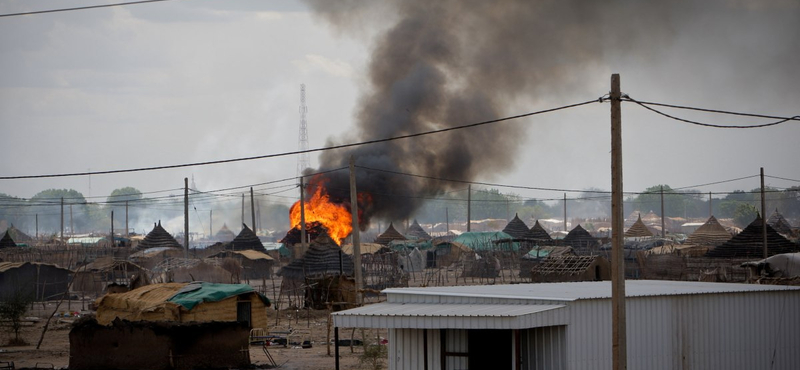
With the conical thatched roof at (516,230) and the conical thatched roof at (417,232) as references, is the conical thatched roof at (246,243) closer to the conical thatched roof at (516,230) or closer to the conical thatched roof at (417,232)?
the conical thatched roof at (516,230)

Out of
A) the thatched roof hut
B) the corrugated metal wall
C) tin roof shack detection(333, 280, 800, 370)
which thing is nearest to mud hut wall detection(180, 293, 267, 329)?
tin roof shack detection(333, 280, 800, 370)

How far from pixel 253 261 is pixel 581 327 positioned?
4241 centimetres

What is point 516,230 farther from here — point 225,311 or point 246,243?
point 225,311

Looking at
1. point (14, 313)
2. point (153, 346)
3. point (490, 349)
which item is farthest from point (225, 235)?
point (490, 349)

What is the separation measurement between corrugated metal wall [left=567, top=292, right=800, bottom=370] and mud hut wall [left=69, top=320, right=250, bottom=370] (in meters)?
8.72

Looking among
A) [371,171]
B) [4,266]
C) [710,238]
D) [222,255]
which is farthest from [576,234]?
[4,266]

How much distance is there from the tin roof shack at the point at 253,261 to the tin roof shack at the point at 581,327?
1483 inches

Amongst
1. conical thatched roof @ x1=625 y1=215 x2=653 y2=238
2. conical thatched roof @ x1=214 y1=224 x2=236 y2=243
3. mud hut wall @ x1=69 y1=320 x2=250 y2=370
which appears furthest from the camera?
conical thatched roof @ x1=214 y1=224 x2=236 y2=243

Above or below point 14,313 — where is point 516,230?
above

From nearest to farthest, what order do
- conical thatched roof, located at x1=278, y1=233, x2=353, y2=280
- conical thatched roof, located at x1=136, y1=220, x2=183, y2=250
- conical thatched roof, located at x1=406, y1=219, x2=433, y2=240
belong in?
conical thatched roof, located at x1=278, y1=233, x2=353, y2=280 < conical thatched roof, located at x1=136, y1=220, x2=183, y2=250 < conical thatched roof, located at x1=406, y1=219, x2=433, y2=240

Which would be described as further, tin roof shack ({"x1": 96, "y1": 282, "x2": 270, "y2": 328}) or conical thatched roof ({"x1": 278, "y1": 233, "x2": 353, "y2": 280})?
conical thatched roof ({"x1": 278, "y1": 233, "x2": 353, "y2": 280})

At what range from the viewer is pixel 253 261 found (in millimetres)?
55844

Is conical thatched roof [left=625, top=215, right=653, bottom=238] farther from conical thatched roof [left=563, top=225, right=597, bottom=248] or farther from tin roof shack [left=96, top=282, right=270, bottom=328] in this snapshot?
tin roof shack [left=96, top=282, right=270, bottom=328]

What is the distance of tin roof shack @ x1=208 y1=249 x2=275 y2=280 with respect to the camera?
179ft
